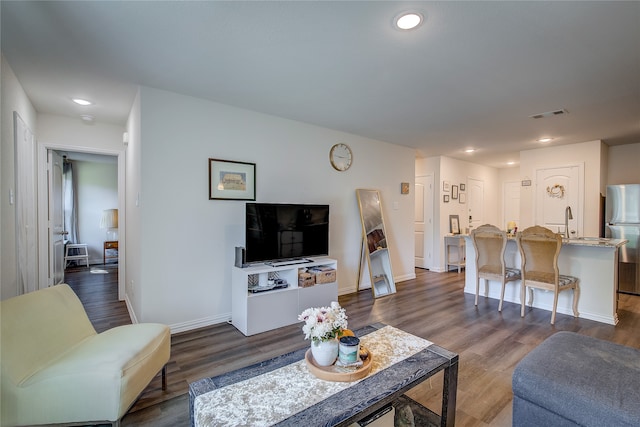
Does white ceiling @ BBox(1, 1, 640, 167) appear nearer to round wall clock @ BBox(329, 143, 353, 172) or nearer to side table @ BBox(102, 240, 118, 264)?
round wall clock @ BBox(329, 143, 353, 172)

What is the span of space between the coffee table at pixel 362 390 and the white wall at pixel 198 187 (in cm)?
185

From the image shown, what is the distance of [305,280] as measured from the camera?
3367 millimetres

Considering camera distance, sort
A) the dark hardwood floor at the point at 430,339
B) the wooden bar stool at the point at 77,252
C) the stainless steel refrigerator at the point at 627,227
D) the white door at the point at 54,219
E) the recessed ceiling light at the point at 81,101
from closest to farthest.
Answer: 1. the dark hardwood floor at the point at 430,339
2. the recessed ceiling light at the point at 81,101
3. the white door at the point at 54,219
4. the stainless steel refrigerator at the point at 627,227
5. the wooden bar stool at the point at 77,252

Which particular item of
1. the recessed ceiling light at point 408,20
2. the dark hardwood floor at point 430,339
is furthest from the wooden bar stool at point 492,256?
the recessed ceiling light at point 408,20

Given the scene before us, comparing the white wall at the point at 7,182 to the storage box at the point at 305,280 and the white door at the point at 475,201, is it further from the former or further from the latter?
the white door at the point at 475,201

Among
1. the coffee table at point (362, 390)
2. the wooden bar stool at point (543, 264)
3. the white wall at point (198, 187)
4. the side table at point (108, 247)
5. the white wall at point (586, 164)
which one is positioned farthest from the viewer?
the side table at point (108, 247)

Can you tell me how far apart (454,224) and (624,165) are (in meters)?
2.91

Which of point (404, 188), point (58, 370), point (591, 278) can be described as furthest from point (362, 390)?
point (404, 188)

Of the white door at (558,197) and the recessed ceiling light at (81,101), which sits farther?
the white door at (558,197)

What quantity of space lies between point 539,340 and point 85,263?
26.7ft

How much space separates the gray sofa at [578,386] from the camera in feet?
4.15

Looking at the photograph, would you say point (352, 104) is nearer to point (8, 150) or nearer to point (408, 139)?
point (408, 139)

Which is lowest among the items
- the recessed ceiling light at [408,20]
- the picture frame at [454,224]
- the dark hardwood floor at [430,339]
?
the dark hardwood floor at [430,339]

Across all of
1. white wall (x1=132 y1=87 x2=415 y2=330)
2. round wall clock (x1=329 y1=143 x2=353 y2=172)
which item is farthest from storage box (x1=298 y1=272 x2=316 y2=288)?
round wall clock (x1=329 y1=143 x2=353 y2=172)
